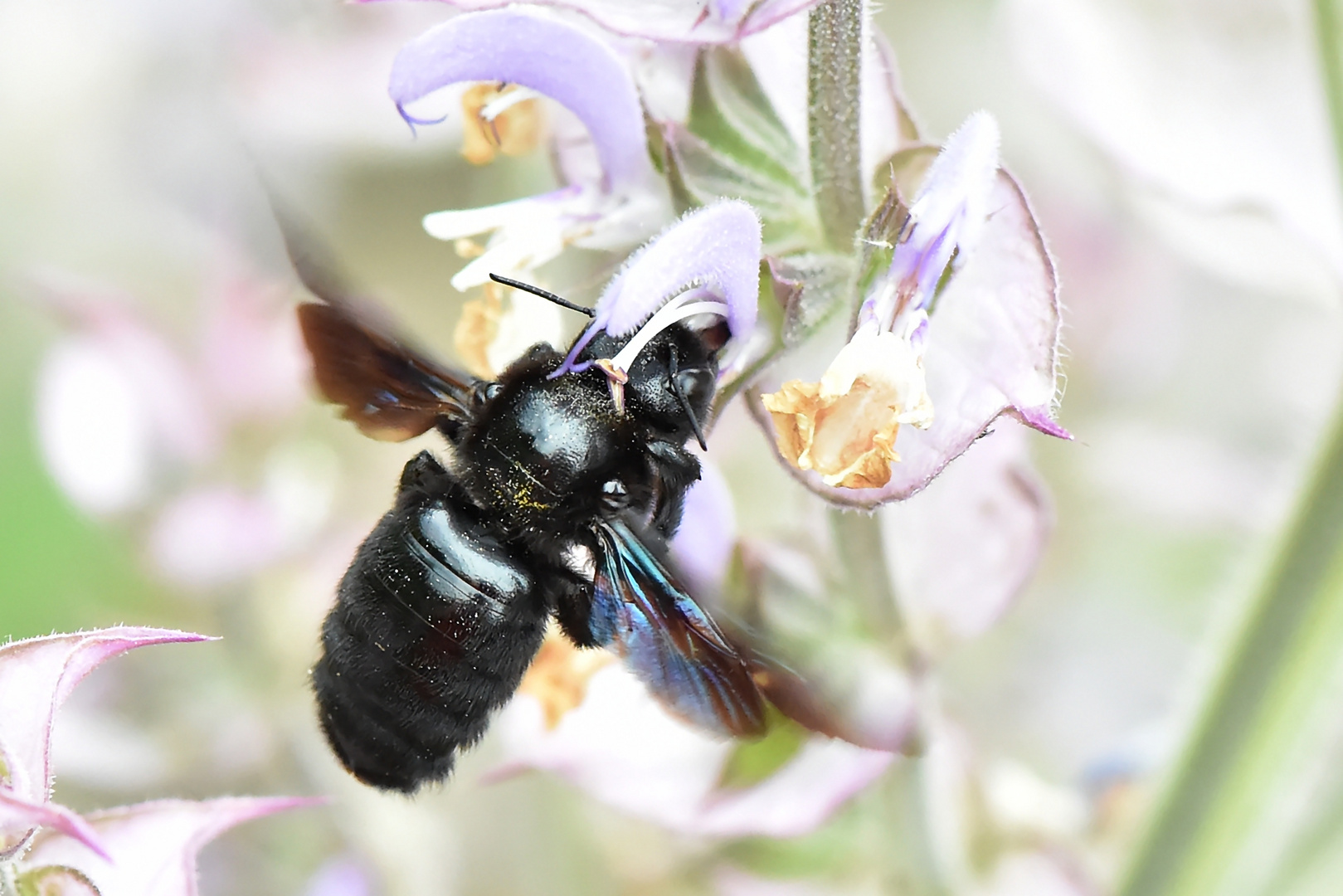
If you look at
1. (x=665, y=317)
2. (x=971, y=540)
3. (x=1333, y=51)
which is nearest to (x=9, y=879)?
(x=665, y=317)

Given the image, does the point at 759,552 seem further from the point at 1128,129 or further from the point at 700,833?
the point at 1128,129

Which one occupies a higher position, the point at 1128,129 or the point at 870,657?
the point at 1128,129

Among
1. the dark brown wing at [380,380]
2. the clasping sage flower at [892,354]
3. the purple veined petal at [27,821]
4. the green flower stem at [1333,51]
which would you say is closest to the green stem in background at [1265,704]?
the green flower stem at [1333,51]

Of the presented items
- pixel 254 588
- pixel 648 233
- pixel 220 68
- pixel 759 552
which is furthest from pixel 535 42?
pixel 220 68

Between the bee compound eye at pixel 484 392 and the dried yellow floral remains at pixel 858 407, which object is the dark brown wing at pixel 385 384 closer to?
the bee compound eye at pixel 484 392

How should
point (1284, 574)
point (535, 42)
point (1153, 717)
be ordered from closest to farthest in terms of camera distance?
1. point (535, 42)
2. point (1284, 574)
3. point (1153, 717)

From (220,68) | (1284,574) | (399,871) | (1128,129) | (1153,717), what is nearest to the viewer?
(1284,574)
